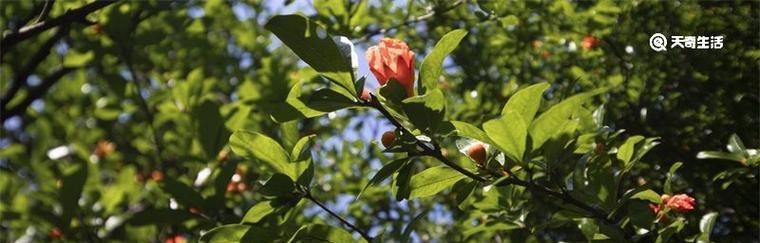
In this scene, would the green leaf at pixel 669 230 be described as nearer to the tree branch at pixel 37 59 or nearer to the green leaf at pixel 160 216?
the green leaf at pixel 160 216

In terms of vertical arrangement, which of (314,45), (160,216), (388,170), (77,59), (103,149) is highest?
(314,45)

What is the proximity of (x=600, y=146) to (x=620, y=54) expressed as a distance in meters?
0.62

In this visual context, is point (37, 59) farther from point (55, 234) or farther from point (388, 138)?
point (388, 138)

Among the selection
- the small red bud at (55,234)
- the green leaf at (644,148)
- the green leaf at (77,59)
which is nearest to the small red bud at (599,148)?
the green leaf at (644,148)

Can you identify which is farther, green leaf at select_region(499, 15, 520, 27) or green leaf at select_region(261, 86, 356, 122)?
green leaf at select_region(499, 15, 520, 27)

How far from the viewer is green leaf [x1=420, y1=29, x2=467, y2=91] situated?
1.15 m

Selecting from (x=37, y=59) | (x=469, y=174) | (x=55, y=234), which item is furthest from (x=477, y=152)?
(x=37, y=59)

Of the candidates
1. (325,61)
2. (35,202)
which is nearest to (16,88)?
(35,202)

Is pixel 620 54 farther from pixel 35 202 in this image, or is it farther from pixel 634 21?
pixel 35 202

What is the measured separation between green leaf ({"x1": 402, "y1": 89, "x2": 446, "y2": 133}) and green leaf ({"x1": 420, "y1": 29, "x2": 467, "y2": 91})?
54 mm

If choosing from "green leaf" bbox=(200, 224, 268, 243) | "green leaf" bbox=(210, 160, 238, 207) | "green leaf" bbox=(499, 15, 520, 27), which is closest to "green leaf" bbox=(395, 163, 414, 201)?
"green leaf" bbox=(200, 224, 268, 243)

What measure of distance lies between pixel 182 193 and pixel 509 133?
0.90 metres

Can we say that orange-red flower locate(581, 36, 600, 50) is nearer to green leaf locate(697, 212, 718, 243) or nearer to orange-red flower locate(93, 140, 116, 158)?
green leaf locate(697, 212, 718, 243)

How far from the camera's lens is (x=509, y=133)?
3.82ft
